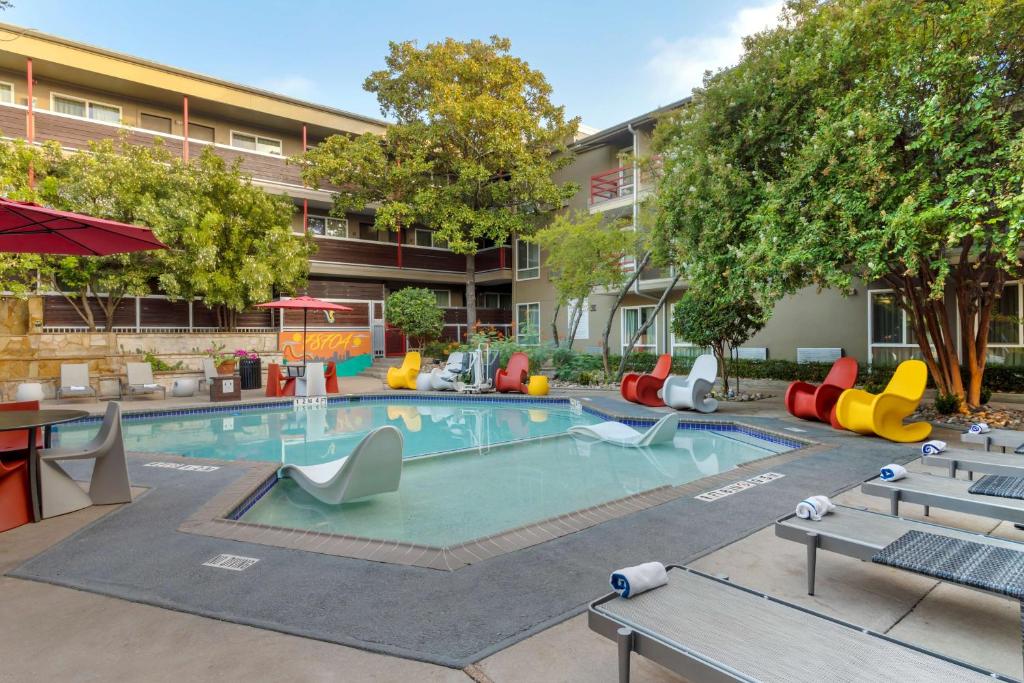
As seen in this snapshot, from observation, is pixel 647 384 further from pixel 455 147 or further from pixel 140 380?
pixel 455 147

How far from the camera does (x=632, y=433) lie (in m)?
8.02

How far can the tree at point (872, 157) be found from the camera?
663 cm

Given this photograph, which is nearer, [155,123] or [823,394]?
[823,394]

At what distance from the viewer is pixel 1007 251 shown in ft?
19.7

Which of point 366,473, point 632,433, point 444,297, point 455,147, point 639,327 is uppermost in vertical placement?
point 455,147

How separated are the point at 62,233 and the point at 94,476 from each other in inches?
81.8

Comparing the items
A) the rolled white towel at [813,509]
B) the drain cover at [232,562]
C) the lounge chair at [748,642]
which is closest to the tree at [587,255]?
the rolled white towel at [813,509]

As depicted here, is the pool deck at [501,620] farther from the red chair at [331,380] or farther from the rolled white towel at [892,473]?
the red chair at [331,380]

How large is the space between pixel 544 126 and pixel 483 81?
8.30 feet

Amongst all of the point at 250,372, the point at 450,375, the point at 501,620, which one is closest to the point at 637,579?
the point at 501,620

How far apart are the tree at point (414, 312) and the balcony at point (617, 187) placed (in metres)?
6.69

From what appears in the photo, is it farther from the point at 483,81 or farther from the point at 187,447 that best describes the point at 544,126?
the point at 187,447

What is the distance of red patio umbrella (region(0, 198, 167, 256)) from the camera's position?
4020 millimetres

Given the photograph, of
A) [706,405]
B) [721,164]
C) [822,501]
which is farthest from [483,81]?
[822,501]
